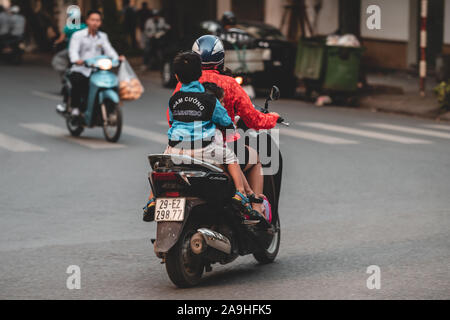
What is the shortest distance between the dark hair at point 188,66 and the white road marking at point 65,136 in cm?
738

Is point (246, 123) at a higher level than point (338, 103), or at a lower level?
higher

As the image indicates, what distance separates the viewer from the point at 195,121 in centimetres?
640

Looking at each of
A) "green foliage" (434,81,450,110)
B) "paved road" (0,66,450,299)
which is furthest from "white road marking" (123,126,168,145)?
"green foliage" (434,81,450,110)

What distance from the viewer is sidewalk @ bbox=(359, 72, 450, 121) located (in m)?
18.3

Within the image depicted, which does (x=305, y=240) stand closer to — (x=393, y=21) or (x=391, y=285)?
Result: (x=391, y=285)

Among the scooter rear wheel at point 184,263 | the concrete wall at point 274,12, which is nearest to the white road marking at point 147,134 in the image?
the scooter rear wheel at point 184,263

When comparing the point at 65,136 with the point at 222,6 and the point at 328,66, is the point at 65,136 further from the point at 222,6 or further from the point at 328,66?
the point at 222,6

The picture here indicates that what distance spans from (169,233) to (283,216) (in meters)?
3.04

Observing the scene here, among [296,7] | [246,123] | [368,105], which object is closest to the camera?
[246,123]

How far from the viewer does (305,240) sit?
7.98 meters

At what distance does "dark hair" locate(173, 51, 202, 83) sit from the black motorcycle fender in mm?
804

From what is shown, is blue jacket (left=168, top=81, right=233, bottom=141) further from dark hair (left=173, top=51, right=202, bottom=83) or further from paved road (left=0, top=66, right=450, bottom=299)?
paved road (left=0, top=66, right=450, bottom=299)

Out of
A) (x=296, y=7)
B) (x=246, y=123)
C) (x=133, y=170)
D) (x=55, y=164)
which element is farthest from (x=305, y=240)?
(x=296, y=7)

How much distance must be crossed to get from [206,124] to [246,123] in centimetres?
35
